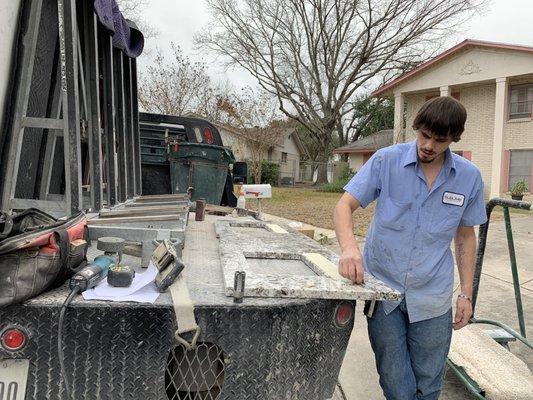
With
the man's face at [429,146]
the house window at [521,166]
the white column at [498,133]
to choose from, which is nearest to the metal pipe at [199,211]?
the man's face at [429,146]

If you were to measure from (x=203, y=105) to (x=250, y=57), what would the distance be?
7036mm

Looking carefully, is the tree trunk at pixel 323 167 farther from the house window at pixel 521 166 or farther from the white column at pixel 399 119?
the house window at pixel 521 166

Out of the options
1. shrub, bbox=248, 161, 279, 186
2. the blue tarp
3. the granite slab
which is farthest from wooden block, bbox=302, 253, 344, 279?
shrub, bbox=248, 161, 279, 186

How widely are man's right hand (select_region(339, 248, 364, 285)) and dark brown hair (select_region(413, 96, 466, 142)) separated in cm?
71

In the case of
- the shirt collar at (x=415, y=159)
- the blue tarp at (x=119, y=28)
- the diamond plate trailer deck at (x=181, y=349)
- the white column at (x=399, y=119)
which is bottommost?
the diamond plate trailer deck at (x=181, y=349)

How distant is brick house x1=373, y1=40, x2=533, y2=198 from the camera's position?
1900cm

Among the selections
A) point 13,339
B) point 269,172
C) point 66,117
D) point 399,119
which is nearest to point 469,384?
point 13,339

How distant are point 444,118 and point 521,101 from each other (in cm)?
2028

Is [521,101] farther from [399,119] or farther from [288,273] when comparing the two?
[288,273]

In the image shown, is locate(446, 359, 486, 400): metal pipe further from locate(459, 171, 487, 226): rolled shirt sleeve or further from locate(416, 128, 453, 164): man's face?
locate(416, 128, 453, 164): man's face

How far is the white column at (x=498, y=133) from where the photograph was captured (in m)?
19.0

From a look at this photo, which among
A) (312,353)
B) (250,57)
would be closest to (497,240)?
(312,353)

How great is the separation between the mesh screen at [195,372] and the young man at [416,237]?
33.3 inches

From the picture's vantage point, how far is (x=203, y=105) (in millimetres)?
25609
